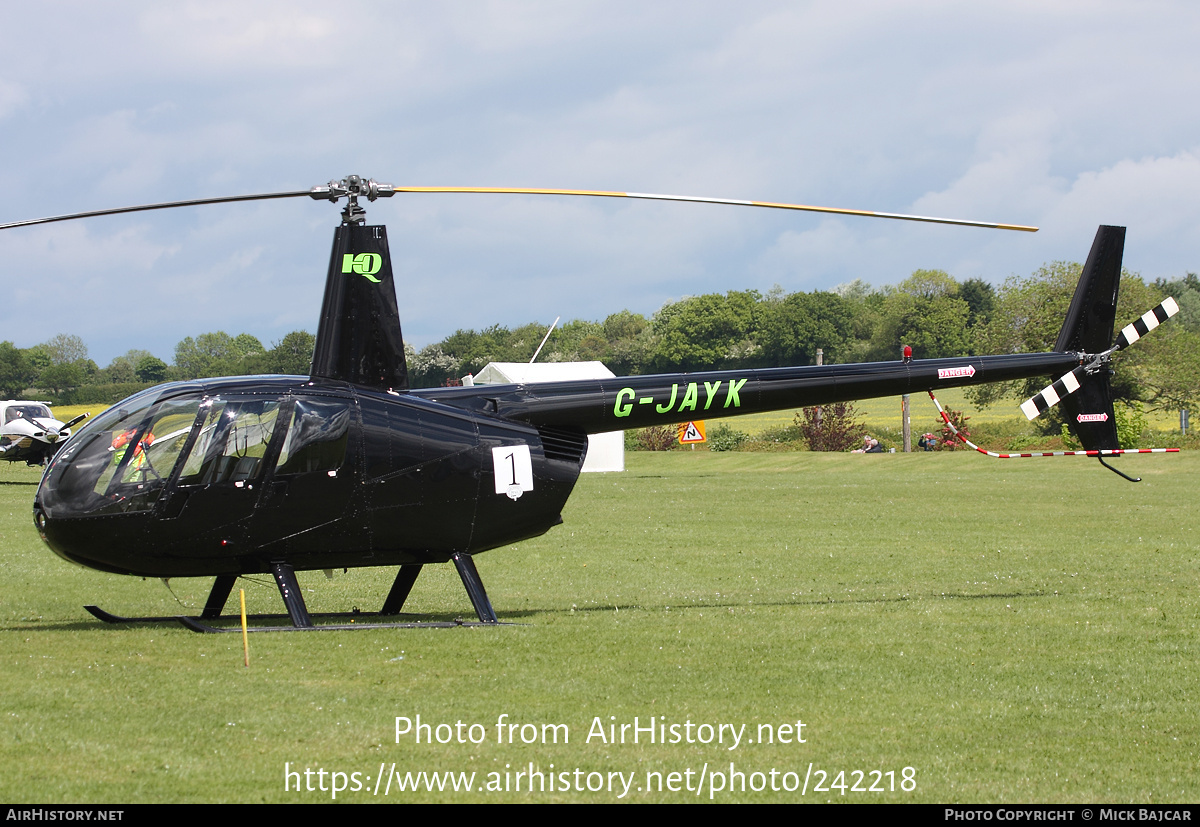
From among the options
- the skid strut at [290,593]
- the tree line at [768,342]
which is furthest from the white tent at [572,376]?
the skid strut at [290,593]

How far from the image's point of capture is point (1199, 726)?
8.07 meters

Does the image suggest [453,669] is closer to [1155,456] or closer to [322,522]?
[322,522]

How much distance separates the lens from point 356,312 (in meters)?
11.7

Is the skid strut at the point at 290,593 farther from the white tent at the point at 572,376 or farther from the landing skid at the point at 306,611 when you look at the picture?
the white tent at the point at 572,376

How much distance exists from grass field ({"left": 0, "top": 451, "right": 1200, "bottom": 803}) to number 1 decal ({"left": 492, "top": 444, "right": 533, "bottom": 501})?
4.88 ft

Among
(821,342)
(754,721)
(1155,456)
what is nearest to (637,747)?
(754,721)

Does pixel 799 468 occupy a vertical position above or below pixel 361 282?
below

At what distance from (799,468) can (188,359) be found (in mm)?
46803

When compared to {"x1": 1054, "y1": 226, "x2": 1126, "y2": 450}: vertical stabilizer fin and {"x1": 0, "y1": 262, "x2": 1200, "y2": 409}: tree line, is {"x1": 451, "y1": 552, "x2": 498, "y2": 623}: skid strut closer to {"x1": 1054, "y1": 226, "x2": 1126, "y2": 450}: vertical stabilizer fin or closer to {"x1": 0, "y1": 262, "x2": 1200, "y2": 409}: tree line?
{"x1": 1054, "y1": 226, "x2": 1126, "y2": 450}: vertical stabilizer fin

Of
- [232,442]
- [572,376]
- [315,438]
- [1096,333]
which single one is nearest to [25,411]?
[572,376]

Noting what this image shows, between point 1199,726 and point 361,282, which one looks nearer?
point 1199,726

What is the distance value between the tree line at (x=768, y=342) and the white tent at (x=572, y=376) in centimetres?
783

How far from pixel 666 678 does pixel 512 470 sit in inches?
132

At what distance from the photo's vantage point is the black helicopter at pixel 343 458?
34.7 feet
